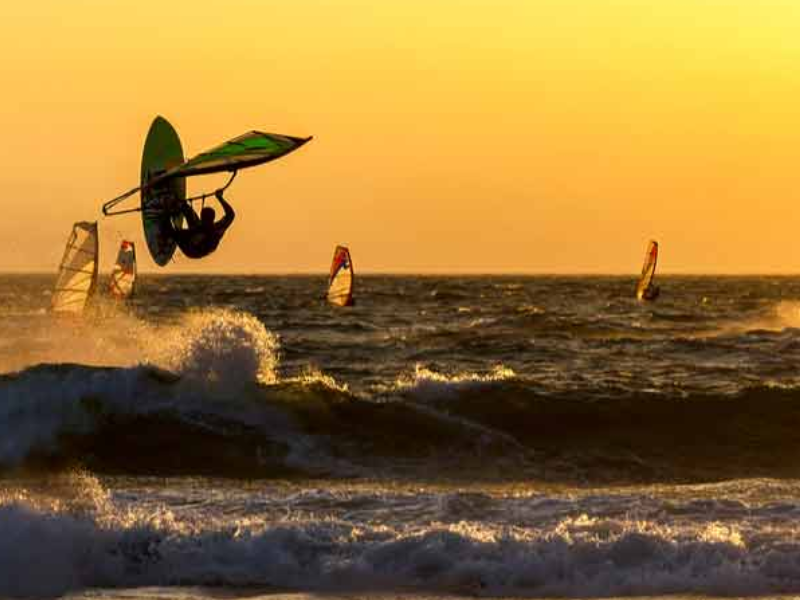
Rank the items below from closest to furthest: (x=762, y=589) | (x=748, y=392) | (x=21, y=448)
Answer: (x=762, y=589)
(x=21, y=448)
(x=748, y=392)

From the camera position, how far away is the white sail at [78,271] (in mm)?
35500

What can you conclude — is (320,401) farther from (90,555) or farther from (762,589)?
(762,589)

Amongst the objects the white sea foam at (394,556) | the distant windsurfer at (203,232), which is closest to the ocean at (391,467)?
the white sea foam at (394,556)

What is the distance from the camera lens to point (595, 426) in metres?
20.1

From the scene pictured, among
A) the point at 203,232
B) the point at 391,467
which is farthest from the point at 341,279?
the point at 203,232

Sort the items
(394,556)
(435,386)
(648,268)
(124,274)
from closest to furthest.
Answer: (394,556), (435,386), (124,274), (648,268)

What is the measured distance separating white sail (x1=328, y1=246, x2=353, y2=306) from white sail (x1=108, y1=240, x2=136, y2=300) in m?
6.84

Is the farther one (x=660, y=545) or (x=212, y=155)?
(x=212, y=155)

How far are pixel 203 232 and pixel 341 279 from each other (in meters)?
38.6

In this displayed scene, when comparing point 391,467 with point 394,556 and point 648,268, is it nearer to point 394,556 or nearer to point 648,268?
point 394,556

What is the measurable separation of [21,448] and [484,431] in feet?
18.9

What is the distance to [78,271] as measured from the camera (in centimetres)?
3716

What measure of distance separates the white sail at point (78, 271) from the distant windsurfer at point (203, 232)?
21.3 m

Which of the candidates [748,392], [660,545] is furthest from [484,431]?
[660,545]
